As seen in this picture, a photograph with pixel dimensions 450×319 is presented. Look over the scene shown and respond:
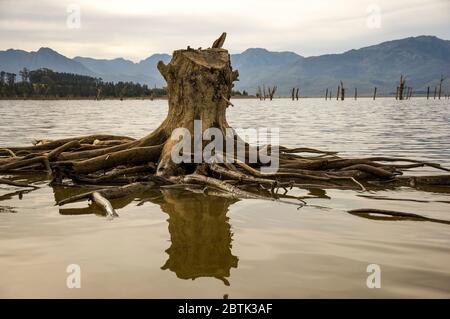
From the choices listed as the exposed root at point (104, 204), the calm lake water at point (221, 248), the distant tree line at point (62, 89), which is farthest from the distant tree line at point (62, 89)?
the calm lake water at point (221, 248)

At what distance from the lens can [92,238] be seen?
15.0 ft

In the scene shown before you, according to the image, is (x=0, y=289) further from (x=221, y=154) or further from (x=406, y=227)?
(x=221, y=154)

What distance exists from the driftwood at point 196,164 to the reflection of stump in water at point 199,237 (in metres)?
0.64

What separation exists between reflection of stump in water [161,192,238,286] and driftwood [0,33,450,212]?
0.64 metres

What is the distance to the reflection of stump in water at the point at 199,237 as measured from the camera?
3771mm

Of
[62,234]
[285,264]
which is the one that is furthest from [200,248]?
[62,234]

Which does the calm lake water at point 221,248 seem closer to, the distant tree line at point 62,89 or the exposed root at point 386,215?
the exposed root at point 386,215

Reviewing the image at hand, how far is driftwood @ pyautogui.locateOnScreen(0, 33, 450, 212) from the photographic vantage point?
7.08m

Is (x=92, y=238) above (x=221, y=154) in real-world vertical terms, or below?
below

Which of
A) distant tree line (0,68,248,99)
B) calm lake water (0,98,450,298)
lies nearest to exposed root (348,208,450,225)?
calm lake water (0,98,450,298)

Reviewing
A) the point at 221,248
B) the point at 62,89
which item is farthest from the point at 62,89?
the point at 221,248

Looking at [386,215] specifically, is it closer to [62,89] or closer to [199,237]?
[199,237]

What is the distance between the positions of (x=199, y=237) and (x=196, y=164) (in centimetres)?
304
